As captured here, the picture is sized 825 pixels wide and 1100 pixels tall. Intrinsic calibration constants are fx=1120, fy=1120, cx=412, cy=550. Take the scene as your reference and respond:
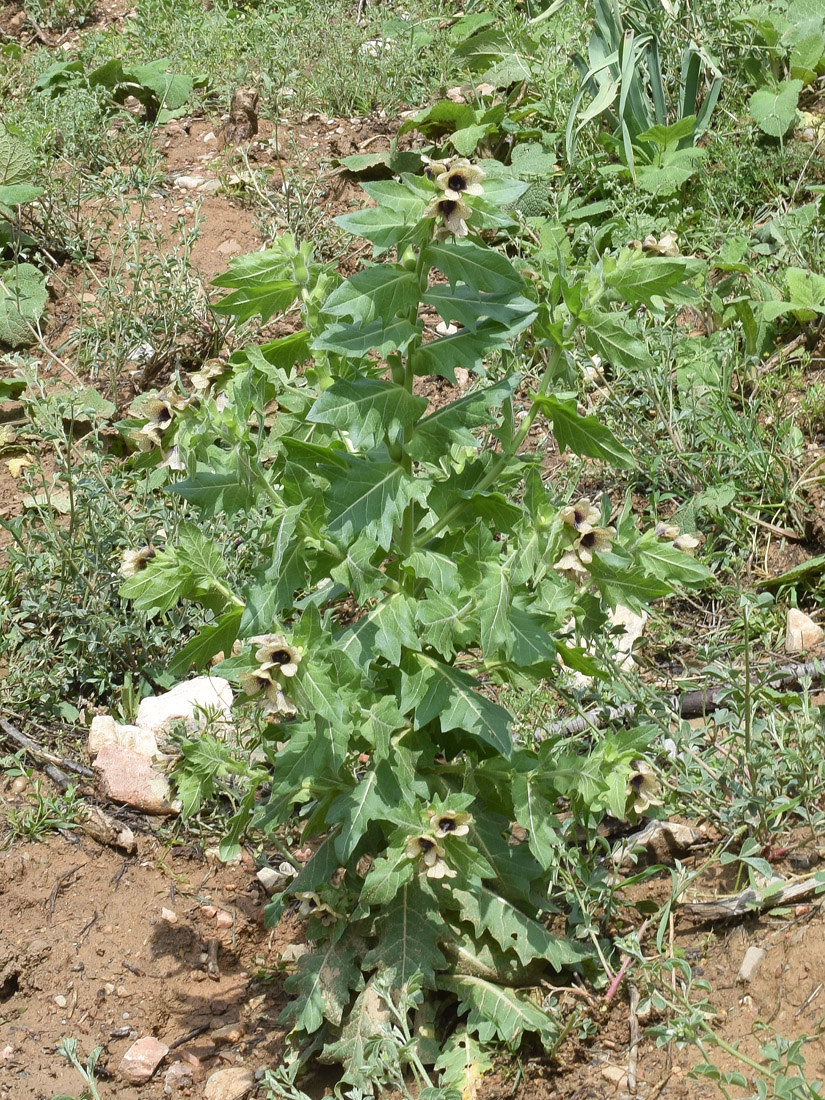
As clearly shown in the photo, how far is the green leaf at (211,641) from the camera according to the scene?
260 centimetres

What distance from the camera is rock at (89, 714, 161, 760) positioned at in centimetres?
362

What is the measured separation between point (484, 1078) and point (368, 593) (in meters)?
1.18

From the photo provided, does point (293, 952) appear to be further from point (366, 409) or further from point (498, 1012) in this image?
point (366, 409)

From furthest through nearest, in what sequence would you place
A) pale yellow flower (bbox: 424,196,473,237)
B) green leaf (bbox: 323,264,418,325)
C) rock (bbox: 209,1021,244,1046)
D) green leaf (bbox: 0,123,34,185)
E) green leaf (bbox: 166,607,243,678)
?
green leaf (bbox: 0,123,34,185) → rock (bbox: 209,1021,244,1046) → green leaf (bbox: 166,607,243,678) → green leaf (bbox: 323,264,418,325) → pale yellow flower (bbox: 424,196,473,237)

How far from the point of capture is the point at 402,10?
7055 mm

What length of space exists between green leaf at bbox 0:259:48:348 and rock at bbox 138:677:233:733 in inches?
84.1

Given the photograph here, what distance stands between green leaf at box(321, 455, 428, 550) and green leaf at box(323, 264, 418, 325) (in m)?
0.31

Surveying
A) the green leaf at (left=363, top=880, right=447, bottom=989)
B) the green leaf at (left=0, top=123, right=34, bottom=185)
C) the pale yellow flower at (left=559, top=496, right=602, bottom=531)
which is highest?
the pale yellow flower at (left=559, top=496, right=602, bottom=531)

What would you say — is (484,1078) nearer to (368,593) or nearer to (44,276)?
(368,593)

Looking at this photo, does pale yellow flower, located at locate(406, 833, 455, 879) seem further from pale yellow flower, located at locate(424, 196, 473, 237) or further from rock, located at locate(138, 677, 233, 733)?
rock, located at locate(138, 677, 233, 733)

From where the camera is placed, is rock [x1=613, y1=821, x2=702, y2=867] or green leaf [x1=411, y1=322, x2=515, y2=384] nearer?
green leaf [x1=411, y1=322, x2=515, y2=384]

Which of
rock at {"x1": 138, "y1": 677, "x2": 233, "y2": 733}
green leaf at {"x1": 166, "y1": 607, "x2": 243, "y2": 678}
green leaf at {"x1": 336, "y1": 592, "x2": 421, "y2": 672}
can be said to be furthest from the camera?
rock at {"x1": 138, "y1": 677, "x2": 233, "y2": 733}

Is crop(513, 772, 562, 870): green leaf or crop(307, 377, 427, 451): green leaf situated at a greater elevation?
crop(307, 377, 427, 451): green leaf

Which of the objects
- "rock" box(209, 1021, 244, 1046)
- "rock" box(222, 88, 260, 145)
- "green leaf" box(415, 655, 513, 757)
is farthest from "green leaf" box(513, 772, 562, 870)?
"rock" box(222, 88, 260, 145)
